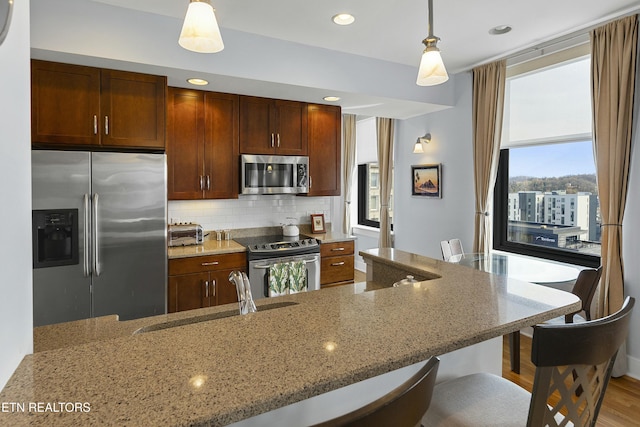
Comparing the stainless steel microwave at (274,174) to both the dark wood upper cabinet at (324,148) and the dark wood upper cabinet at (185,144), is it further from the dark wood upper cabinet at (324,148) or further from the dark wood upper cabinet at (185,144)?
the dark wood upper cabinet at (185,144)

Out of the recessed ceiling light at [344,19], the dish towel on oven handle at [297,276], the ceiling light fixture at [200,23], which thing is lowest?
the dish towel on oven handle at [297,276]

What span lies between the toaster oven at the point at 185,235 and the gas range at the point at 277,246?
0.43 meters

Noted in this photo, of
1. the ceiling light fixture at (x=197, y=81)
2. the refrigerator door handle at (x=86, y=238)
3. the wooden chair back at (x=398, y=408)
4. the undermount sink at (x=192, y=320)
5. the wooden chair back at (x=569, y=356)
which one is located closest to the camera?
the wooden chair back at (x=398, y=408)

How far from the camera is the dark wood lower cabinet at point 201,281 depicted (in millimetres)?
3197

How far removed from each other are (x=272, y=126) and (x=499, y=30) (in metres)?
2.23

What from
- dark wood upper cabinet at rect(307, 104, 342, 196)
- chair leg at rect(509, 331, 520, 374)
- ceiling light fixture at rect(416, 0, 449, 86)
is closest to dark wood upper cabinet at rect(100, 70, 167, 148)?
dark wood upper cabinet at rect(307, 104, 342, 196)

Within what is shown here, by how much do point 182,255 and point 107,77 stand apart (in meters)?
1.51

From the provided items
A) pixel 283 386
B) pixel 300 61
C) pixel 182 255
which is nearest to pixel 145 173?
pixel 182 255

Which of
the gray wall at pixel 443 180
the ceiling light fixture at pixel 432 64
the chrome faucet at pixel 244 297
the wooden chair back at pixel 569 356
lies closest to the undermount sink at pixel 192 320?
the chrome faucet at pixel 244 297

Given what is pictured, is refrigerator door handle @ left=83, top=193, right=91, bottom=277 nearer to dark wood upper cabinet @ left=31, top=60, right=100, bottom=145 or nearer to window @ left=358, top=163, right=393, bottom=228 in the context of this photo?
dark wood upper cabinet @ left=31, top=60, right=100, bottom=145

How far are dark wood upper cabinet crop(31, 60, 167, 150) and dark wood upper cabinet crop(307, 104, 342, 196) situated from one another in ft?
5.38

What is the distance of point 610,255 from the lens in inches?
111

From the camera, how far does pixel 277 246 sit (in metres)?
3.62

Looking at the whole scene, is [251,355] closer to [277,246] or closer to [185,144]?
[277,246]
